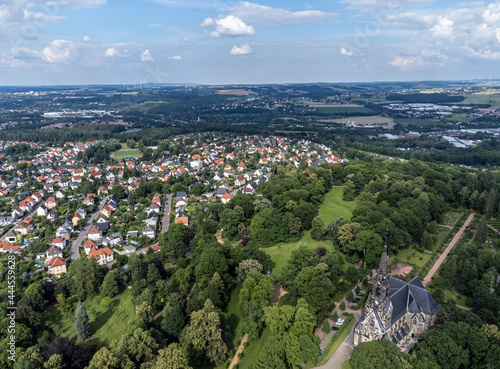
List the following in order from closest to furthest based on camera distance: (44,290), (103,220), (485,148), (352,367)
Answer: (352,367), (44,290), (103,220), (485,148)

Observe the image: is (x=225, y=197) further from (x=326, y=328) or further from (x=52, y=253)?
(x=326, y=328)

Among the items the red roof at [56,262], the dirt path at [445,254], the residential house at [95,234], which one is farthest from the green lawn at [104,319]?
the dirt path at [445,254]

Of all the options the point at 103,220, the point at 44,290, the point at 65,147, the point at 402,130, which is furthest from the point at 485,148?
the point at 65,147

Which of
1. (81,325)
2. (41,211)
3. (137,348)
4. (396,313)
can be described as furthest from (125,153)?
(396,313)

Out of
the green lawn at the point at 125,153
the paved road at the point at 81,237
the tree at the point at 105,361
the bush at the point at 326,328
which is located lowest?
the paved road at the point at 81,237

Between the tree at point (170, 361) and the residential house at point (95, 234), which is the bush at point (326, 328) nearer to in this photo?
the tree at point (170, 361)

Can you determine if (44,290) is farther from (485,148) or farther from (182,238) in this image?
(485,148)
